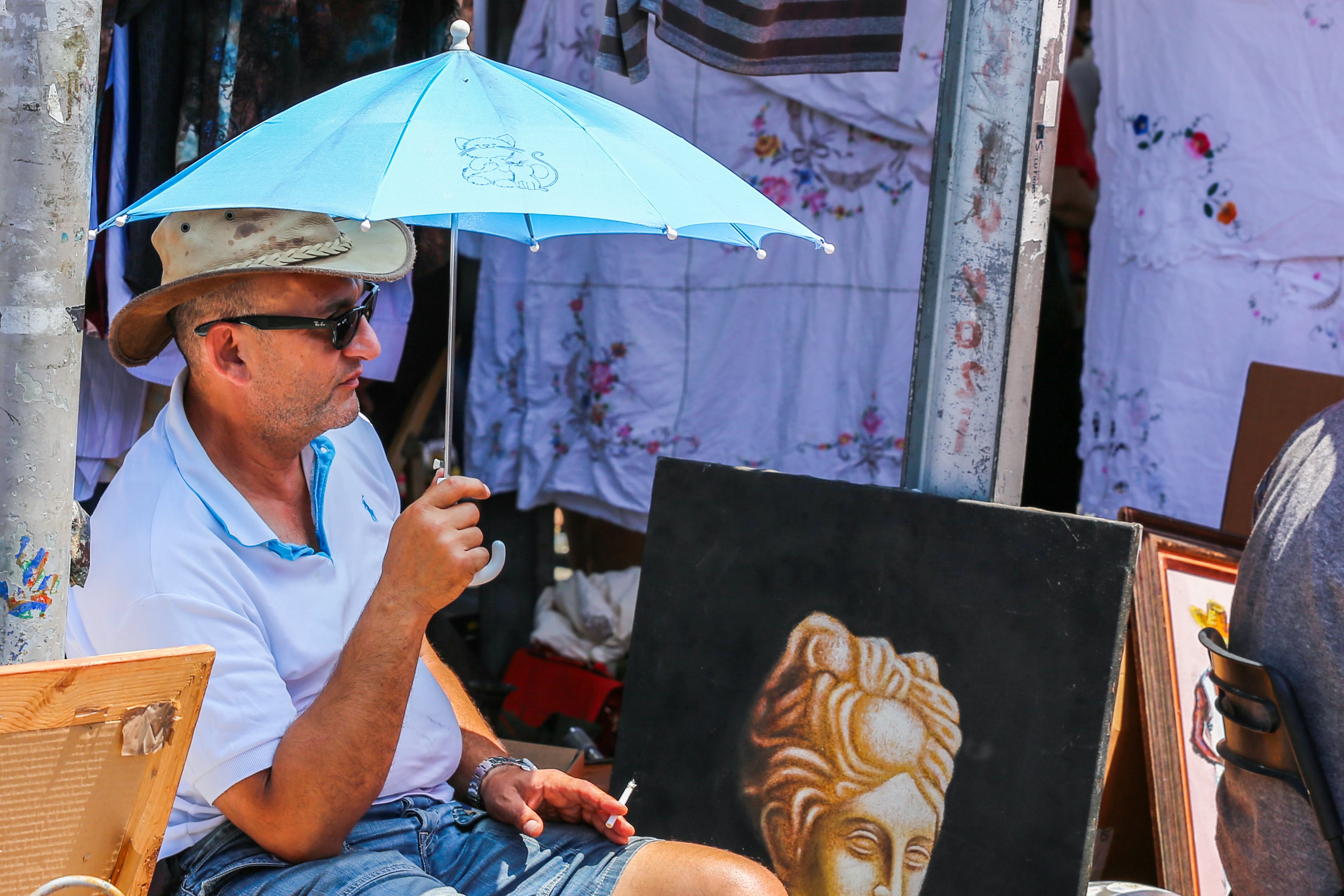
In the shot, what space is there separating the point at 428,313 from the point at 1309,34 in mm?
2602

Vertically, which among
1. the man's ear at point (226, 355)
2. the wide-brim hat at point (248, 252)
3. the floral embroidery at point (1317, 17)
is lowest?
the man's ear at point (226, 355)

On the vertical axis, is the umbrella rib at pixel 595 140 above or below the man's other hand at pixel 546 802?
above

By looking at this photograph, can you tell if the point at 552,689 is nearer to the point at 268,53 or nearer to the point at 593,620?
the point at 593,620

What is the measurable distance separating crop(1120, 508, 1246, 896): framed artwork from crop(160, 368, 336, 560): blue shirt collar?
1879mm

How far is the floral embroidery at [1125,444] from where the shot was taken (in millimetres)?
3139

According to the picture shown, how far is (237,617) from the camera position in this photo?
1652 millimetres

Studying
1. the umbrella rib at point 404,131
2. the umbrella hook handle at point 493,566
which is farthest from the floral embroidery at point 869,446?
the umbrella rib at point 404,131

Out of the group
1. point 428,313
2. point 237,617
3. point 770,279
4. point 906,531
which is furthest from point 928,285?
point 428,313

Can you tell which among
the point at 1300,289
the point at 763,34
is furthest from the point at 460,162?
the point at 1300,289

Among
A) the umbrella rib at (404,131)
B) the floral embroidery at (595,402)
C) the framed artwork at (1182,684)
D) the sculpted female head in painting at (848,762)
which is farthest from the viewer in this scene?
the floral embroidery at (595,402)

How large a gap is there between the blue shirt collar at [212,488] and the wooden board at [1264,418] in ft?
7.61

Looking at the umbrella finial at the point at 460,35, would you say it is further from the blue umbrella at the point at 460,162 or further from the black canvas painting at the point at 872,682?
the black canvas painting at the point at 872,682

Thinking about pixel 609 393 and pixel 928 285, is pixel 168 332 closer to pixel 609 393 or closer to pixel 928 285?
pixel 928 285

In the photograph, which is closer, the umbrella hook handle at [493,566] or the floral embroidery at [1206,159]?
the umbrella hook handle at [493,566]
